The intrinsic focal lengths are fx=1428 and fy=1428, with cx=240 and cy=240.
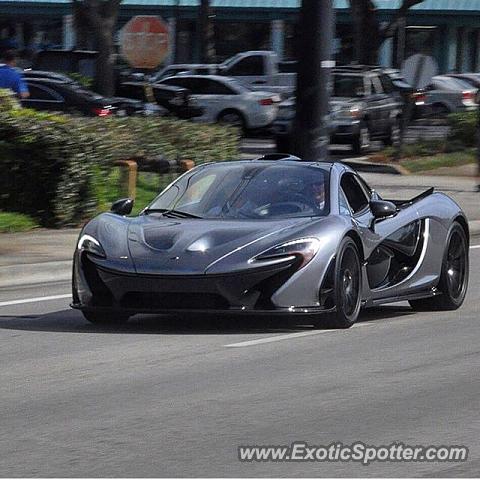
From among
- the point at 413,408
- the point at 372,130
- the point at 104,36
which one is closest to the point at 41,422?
the point at 413,408

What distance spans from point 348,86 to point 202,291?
21709mm

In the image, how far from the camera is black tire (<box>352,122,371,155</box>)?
29703mm

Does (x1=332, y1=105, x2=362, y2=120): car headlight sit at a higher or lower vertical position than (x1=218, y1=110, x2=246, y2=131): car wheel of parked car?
higher

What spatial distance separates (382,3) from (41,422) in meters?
46.4

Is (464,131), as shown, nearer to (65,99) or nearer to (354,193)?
(65,99)

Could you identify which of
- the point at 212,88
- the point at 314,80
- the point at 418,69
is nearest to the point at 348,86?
the point at 212,88

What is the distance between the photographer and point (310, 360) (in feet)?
30.3

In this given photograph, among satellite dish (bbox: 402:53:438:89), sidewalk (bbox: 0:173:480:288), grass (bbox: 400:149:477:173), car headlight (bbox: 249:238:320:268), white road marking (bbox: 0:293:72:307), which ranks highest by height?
car headlight (bbox: 249:238:320:268)

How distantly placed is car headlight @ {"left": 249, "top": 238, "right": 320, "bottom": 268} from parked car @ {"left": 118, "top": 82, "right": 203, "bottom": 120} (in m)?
22.5

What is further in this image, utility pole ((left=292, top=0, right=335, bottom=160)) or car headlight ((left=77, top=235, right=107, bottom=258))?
utility pole ((left=292, top=0, right=335, bottom=160))

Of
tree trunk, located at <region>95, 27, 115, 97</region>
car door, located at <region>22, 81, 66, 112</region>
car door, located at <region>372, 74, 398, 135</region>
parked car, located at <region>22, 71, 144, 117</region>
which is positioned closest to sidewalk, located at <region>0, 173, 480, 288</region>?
parked car, located at <region>22, 71, 144, 117</region>

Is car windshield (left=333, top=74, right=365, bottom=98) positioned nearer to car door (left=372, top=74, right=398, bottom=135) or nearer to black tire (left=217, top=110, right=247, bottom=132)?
car door (left=372, top=74, right=398, bottom=135)

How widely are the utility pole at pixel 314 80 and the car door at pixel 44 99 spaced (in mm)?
10906

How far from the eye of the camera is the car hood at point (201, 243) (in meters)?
9.79
